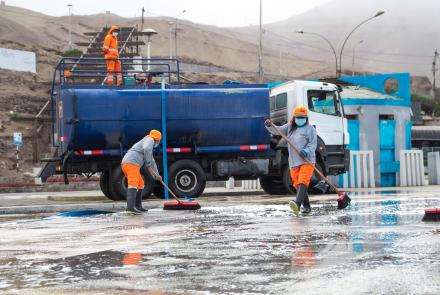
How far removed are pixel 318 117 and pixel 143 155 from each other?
663cm

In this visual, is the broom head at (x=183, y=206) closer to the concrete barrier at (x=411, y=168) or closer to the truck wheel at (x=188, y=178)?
the truck wheel at (x=188, y=178)

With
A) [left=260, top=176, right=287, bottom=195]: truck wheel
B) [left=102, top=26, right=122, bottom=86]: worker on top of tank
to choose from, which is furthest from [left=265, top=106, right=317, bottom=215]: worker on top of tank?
[left=260, top=176, right=287, bottom=195]: truck wheel

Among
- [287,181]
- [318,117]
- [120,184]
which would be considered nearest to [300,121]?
[120,184]

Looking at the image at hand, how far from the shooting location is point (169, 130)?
17.1m

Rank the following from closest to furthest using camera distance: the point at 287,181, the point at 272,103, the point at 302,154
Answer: the point at 302,154 → the point at 287,181 → the point at 272,103

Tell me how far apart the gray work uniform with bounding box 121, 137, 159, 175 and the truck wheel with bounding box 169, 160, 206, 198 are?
13.8 feet

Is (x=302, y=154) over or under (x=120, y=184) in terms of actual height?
over

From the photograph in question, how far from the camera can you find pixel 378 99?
76.4 feet

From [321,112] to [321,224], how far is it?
929 centimetres

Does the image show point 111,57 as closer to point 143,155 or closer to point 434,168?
point 143,155

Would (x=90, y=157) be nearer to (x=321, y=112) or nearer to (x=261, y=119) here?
(x=261, y=119)

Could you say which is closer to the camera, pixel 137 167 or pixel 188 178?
pixel 137 167

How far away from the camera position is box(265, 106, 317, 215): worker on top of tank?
11.0 metres

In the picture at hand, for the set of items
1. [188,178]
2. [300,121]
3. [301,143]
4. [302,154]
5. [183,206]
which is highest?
[300,121]
